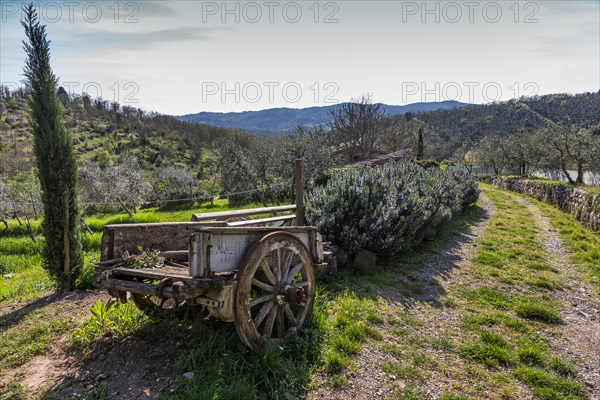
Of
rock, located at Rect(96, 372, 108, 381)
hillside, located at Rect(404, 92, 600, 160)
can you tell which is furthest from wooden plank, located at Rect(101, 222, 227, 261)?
hillside, located at Rect(404, 92, 600, 160)

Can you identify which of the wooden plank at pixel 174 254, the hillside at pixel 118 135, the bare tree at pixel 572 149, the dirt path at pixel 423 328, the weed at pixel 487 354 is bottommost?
the weed at pixel 487 354

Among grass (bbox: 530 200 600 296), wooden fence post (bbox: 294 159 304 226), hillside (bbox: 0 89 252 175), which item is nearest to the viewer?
wooden fence post (bbox: 294 159 304 226)

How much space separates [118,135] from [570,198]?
70.9 m

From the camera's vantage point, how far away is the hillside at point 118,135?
180 feet

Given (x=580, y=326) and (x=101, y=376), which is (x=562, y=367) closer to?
(x=580, y=326)

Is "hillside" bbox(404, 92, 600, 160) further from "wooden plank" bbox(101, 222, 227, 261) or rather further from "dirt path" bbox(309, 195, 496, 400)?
"wooden plank" bbox(101, 222, 227, 261)

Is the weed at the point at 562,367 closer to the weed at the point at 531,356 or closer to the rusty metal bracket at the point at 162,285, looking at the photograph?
the weed at the point at 531,356

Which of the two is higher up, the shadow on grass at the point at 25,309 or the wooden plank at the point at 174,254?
the wooden plank at the point at 174,254

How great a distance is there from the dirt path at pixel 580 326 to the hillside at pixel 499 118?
5522 cm

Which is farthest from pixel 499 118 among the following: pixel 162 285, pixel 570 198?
pixel 162 285

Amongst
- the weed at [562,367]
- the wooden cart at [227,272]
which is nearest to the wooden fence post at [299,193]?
the wooden cart at [227,272]

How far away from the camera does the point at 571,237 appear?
1077 centimetres

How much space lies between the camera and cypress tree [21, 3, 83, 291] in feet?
21.3

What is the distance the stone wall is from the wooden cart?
38.4ft
